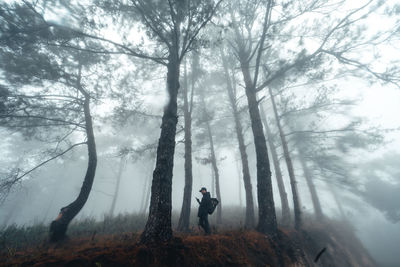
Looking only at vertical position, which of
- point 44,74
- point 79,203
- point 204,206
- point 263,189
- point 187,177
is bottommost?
point 204,206

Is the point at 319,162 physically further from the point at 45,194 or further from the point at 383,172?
the point at 45,194

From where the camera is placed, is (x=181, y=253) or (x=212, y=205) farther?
(x=212, y=205)

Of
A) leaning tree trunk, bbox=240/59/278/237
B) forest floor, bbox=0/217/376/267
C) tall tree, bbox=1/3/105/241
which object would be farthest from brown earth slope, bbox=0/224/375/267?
tall tree, bbox=1/3/105/241

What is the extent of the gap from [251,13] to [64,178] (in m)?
44.5

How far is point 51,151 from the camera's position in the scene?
27.9 ft

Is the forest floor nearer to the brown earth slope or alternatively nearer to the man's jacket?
the brown earth slope

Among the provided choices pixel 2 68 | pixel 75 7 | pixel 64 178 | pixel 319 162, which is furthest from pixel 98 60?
pixel 64 178

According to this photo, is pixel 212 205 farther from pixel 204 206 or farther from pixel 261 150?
pixel 261 150

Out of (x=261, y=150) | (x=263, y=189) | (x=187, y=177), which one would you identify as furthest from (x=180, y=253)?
(x=187, y=177)

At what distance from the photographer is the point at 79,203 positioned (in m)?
7.32

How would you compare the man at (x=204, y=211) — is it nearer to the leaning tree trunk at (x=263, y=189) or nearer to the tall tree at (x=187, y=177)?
the leaning tree trunk at (x=263, y=189)

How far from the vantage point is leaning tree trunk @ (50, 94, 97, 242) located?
21.1 ft

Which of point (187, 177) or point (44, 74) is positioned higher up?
point (44, 74)

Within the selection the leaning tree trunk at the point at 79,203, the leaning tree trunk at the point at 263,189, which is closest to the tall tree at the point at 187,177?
the leaning tree trunk at the point at 263,189
